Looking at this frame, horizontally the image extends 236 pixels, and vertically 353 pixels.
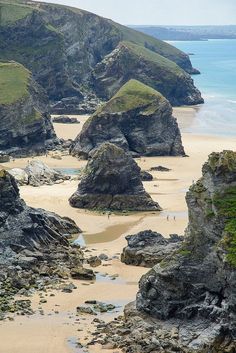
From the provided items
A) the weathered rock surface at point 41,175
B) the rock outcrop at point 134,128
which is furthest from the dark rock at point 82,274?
the rock outcrop at point 134,128

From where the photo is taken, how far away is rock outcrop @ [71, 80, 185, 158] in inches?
4872

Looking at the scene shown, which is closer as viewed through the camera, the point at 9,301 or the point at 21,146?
the point at 9,301

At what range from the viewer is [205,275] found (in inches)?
1815

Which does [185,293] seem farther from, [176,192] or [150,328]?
[176,192]

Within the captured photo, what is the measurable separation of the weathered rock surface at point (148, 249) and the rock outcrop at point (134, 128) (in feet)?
184

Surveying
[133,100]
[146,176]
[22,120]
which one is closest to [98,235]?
[146,176]

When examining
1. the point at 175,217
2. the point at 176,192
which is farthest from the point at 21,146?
the point at 175,217

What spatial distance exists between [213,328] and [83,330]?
8.22 metres

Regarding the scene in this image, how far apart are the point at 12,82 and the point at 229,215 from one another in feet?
316

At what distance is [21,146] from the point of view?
127 meters

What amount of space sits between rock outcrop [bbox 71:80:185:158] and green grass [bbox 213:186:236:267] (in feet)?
242

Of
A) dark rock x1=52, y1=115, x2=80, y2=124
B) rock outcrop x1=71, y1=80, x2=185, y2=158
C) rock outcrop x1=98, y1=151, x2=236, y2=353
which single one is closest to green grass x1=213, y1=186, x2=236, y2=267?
rock outcrop x1=98, y1=151, x2=236, y2=353

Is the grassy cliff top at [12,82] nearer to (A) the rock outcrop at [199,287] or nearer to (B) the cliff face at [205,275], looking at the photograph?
(B) the cliff face at [205,275]

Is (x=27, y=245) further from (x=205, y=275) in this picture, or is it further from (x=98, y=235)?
(x=205, y=275)
